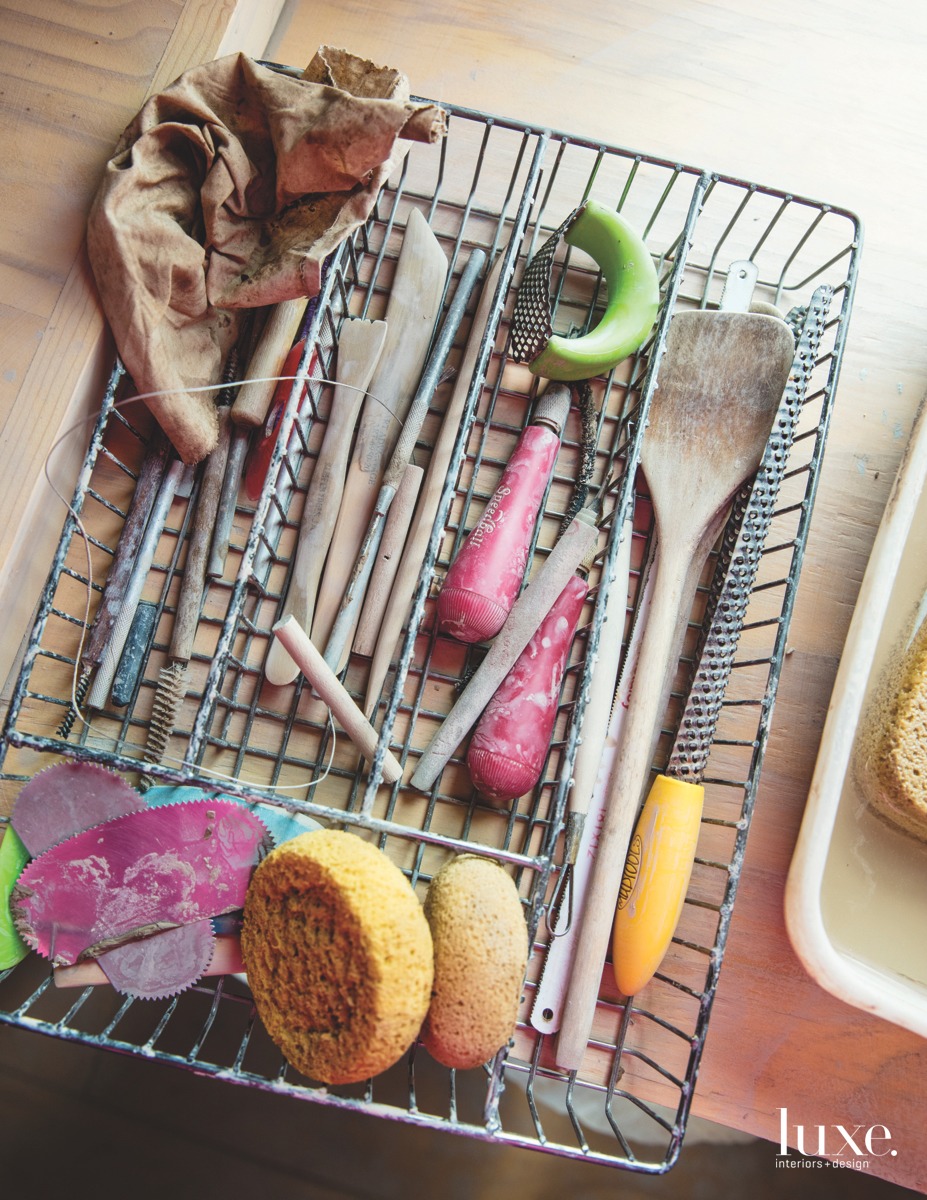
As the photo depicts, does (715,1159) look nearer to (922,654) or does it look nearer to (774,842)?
(774,842)

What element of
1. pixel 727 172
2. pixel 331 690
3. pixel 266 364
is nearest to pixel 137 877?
pixel 331 690

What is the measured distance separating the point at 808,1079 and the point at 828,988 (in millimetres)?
133

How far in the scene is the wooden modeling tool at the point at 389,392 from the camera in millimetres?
618

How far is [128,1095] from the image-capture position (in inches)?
28.5

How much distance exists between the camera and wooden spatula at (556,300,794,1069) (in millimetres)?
604

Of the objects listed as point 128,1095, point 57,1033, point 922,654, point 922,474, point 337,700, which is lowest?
point 128,1095

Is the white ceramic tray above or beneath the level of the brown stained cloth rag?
beneath

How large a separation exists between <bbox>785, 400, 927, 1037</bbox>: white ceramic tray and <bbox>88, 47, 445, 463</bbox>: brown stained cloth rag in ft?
1.49

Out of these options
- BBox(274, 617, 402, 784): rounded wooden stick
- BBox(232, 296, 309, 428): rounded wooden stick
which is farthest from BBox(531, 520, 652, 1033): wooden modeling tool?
BBox(232, 296, 309, 428): rounded wooden stick

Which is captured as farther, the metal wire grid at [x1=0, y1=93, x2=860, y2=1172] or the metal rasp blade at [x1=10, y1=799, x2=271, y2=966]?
the metal wire grid at [x1=0, y1=93, x2=860, y2=1172]

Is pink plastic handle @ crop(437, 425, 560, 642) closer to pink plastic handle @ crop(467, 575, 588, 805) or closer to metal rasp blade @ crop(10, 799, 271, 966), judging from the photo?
pink plastic handle @ crop(467, 575, 588, 805)

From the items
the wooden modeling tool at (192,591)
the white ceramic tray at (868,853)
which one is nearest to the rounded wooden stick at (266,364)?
the wooden modeling tool at (192,591)

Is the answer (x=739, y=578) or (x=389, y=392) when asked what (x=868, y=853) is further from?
(x=389, y=392)

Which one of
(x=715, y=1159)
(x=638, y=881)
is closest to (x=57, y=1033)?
(x=638, y=881)
